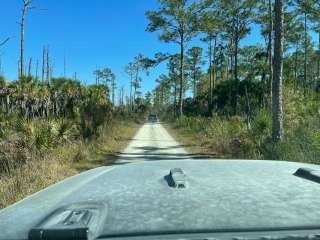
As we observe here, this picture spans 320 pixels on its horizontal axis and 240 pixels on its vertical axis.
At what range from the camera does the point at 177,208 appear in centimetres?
188

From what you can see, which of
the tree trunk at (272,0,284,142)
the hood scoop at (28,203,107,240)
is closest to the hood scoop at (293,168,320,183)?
the hood scoop at (28,203,107,240)

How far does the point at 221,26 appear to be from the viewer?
40531mm

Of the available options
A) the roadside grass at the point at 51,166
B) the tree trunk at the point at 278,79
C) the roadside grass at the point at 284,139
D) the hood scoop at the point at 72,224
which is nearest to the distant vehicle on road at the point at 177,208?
the hood scoop at the point at 72,224

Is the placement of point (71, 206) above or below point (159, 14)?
below

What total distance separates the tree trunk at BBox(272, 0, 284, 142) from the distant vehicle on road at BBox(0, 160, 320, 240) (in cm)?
1211

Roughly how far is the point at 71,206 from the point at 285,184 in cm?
100

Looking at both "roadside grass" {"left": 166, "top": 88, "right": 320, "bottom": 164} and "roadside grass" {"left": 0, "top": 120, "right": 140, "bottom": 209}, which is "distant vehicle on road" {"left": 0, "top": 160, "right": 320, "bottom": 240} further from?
"roadside grass" {"left": 166, "top": 88, "right": 320, "bottom": 164}

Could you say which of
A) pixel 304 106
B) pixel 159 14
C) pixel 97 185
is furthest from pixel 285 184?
pixel 159 14

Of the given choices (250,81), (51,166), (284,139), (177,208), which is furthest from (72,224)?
(250,81)

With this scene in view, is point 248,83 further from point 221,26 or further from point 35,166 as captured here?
point 35,166

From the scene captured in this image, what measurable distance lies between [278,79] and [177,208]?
13.5m

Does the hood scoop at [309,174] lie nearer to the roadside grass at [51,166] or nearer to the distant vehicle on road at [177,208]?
the distant vehicle on road at [177,208]

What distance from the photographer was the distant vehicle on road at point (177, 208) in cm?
160

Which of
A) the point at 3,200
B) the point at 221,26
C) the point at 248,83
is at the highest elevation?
the point at 221,26
